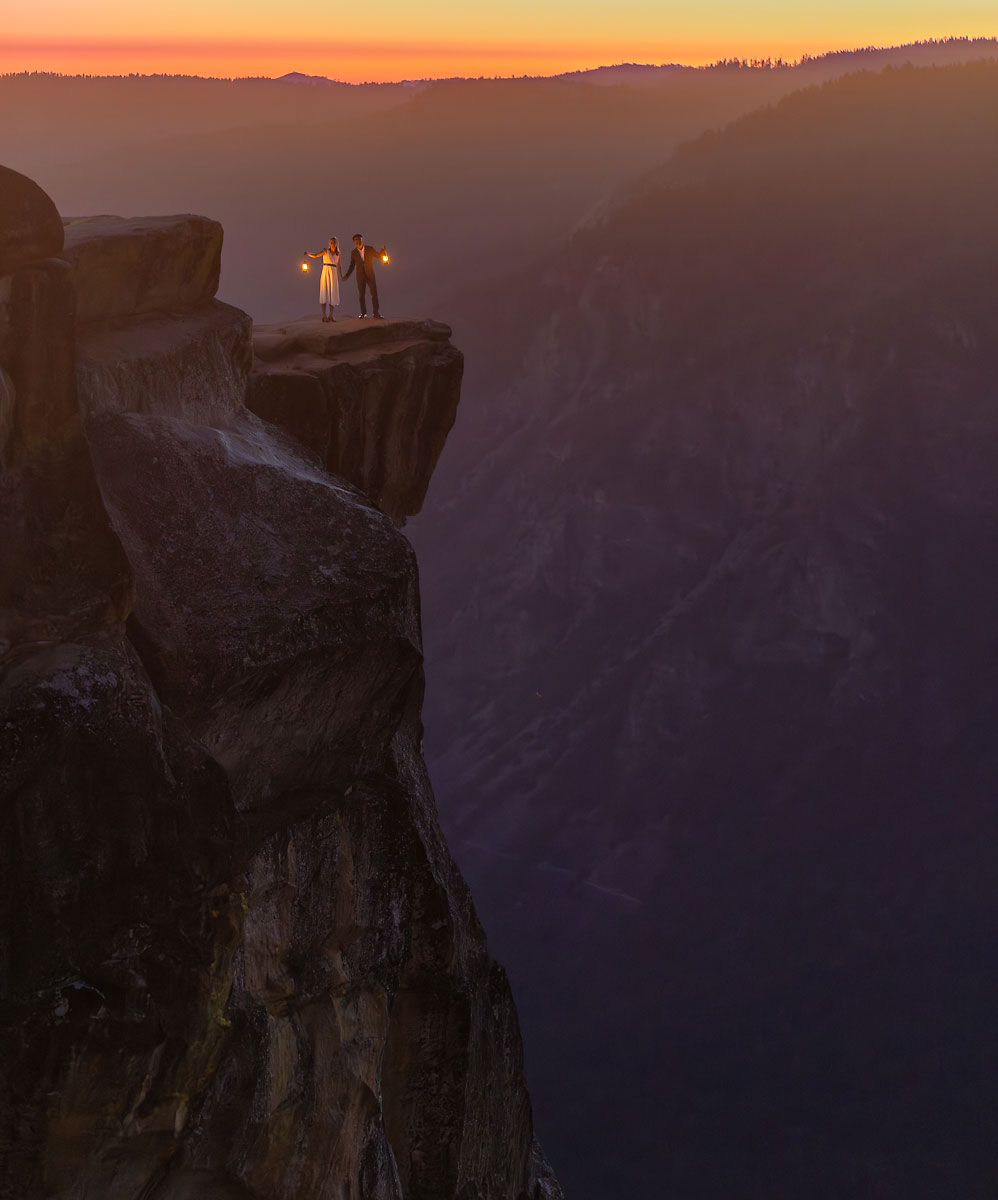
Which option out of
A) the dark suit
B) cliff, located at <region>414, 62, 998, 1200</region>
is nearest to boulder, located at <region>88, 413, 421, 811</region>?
the dark suit

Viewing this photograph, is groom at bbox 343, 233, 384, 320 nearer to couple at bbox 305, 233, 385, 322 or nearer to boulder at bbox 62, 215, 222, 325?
couple at bbox 305, 233, 385, 322

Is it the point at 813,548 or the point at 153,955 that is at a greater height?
the point at 153,955

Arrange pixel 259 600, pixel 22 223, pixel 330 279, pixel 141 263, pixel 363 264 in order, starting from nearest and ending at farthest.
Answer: pixel 22 223 → pixel 259 600 → pixel 141 263 → pixel 330 279 → pixel 363 264

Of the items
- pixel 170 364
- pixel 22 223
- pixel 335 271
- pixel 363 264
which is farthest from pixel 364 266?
pixel 22 223

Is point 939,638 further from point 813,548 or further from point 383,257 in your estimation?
point 383,257

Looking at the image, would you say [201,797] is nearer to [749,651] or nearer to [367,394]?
[367,394]

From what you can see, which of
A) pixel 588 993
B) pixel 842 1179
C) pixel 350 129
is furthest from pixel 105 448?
pixel 350 129

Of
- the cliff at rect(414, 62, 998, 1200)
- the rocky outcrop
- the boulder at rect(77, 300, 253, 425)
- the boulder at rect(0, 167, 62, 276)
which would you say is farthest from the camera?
the cliff at rect(414, 62, 998, 1200)
